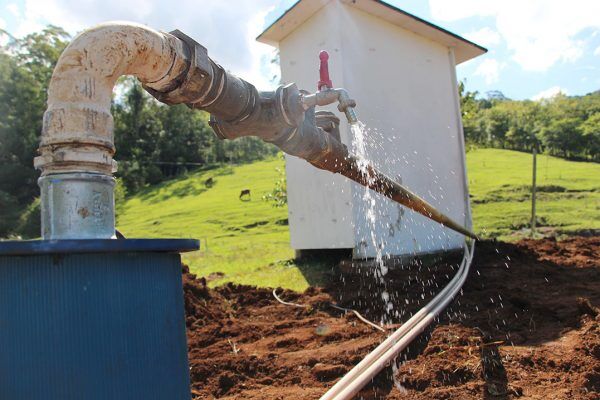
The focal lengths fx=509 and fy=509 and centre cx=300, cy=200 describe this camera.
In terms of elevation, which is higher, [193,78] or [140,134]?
[140,134]

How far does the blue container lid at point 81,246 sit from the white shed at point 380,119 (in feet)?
19.4

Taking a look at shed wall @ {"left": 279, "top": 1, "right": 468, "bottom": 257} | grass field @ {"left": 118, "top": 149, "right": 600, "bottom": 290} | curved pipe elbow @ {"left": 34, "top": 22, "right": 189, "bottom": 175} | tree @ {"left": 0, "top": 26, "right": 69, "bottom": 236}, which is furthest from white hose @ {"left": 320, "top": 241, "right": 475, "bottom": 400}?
tree @ {"left": 0, "top": 26, "right": 69, "bottom": 236}

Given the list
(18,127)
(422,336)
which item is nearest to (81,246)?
(422,336)

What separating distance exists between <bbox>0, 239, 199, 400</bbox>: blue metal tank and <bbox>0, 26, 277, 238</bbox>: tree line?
1040 inches

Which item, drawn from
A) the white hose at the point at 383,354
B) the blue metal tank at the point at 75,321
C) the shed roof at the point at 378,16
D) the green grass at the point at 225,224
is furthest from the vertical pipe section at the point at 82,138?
the shed roof at the point at 378,16

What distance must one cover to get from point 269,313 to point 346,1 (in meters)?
4.81

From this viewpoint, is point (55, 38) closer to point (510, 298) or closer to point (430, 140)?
point (430, 140)

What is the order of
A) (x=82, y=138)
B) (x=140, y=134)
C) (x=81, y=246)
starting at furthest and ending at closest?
(x=140, y=134)
(x=82, y=138)
(x=81, y=246)

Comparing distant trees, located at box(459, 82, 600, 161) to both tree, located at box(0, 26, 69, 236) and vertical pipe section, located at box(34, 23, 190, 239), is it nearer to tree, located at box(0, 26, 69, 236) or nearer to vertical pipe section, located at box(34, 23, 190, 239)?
tree, located at box(0, 26, 69, 236)

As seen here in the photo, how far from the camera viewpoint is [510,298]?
193 inches

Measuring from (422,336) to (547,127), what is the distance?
177ft

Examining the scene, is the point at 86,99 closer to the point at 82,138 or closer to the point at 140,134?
the point at 82,138

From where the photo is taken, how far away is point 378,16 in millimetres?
8227

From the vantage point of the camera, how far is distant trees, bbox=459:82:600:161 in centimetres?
4388
